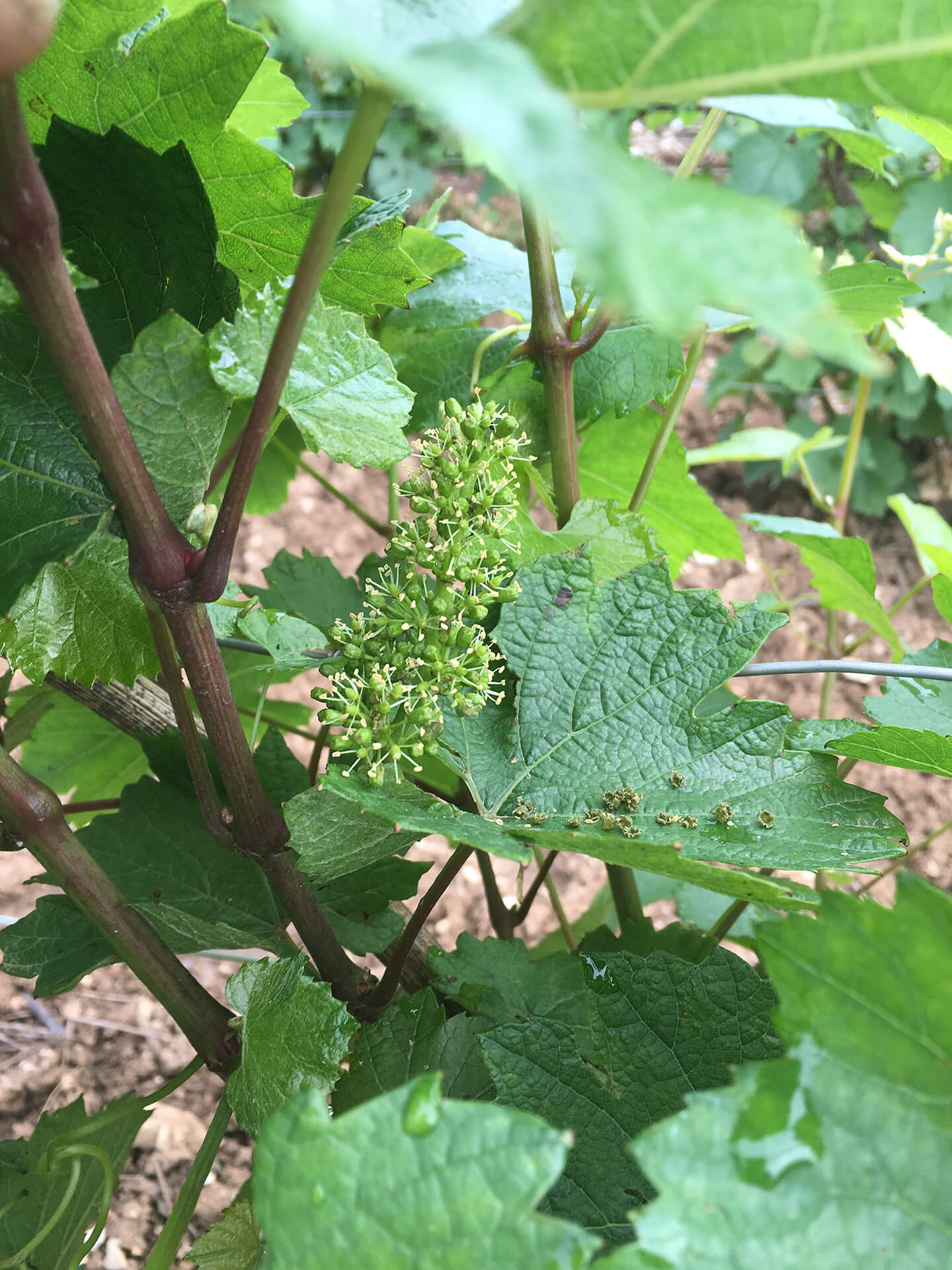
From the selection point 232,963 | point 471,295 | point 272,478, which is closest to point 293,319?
point 471,295

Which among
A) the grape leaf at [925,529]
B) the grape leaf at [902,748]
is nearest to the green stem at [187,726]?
the grape leaf at [902,748]

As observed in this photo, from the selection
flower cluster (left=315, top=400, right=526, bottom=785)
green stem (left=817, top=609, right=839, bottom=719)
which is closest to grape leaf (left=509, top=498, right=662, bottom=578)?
flower cluster (left=315, top=400, right=526, bottom=785)

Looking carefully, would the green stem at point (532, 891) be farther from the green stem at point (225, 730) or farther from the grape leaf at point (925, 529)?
the grape leaf at point (925, 529)

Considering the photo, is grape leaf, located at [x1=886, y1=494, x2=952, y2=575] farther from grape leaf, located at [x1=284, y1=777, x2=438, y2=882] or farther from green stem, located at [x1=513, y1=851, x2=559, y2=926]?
grape leaf, located at [x1=284, y1=777, x2=438, y2=882]

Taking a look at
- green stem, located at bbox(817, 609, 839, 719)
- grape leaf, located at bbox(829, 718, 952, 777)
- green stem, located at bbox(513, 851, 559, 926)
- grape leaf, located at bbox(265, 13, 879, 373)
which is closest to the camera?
grape leaf, located at bbox(265, 13, 879, 373)

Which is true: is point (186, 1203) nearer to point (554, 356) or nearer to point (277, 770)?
point (277, 770)

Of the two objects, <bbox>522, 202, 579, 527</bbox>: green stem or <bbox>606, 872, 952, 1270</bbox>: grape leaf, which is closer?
<bbox>606, 872, 952, 1270</bbox>: grape leaf
